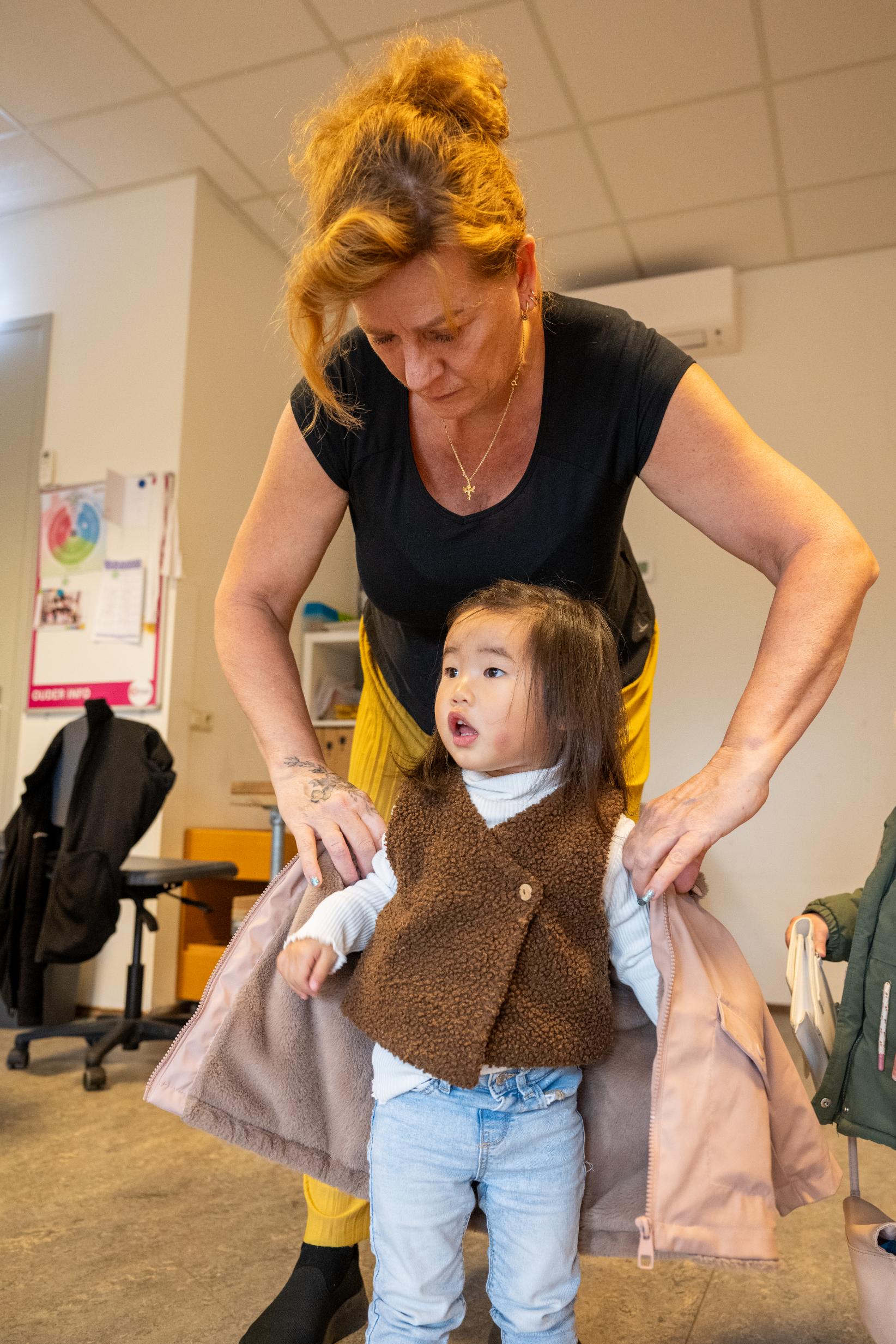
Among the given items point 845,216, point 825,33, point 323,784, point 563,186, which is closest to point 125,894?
point 323,784

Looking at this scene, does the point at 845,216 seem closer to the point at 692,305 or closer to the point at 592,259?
the point at 692,305

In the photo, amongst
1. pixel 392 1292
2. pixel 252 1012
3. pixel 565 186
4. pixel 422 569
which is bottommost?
pixel 392 1292

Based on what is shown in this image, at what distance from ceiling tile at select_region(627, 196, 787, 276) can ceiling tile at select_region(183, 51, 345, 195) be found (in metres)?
1.31

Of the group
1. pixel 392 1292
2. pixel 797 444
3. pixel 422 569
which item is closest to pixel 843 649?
pixel 422 569

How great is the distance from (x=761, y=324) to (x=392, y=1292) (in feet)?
13.1

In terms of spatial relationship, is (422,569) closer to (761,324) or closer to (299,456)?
(299,456)

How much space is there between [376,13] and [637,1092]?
9.83 feet

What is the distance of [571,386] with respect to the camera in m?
1.17

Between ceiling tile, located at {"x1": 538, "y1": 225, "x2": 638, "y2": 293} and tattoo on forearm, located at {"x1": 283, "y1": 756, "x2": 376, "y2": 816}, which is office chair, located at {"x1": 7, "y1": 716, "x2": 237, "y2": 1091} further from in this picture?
ceiling tile, located at {"x1": 538, "y1": 225, "x2": 638, "y2": 293}

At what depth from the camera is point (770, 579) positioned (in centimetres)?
105

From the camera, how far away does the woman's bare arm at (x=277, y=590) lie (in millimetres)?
1231

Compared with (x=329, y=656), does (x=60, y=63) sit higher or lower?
higher

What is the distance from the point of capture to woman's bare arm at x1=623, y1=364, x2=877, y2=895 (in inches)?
38.7

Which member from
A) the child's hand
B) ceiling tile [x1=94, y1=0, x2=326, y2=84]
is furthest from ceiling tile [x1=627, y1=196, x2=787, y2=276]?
the child's hand
